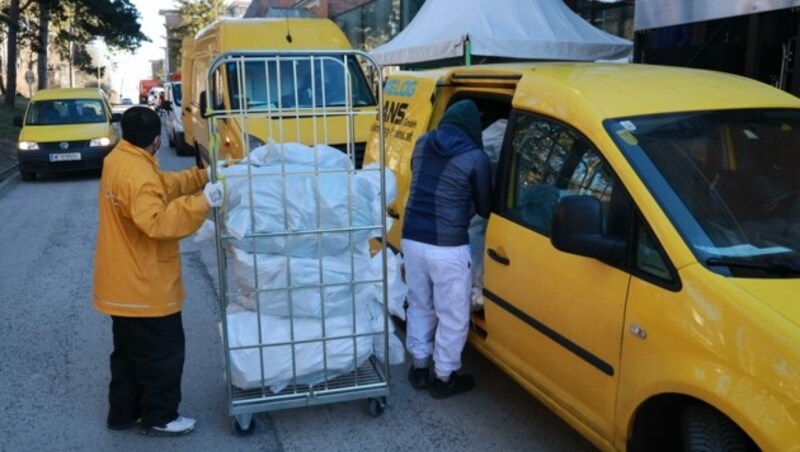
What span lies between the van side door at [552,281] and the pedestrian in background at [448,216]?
0.14 meters

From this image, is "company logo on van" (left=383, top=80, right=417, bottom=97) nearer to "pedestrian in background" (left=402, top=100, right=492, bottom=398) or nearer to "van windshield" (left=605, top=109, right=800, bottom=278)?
"pedestrian in background" (left=402, top=100, right=492, bottom=398)

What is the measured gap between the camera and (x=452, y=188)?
3934 millimetres

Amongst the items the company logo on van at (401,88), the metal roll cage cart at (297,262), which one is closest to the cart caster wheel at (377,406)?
the metal roll cage cart at (297,262)

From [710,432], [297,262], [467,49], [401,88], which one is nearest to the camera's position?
[710,432]

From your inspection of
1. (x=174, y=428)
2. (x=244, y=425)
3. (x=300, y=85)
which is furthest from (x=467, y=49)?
(x=174, y=428)

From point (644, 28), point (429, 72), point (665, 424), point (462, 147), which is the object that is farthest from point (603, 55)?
point (665, 424)

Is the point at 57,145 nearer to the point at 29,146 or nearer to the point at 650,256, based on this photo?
the point at 29,146

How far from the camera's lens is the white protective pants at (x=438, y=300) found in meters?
3.95

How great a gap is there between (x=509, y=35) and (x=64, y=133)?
369 inches

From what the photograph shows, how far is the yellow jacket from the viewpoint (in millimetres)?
3336

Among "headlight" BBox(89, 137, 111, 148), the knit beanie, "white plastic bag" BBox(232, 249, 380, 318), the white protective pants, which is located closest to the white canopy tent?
the knit beanie

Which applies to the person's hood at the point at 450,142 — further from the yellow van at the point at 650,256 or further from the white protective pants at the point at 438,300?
the white protective pants at the point at 438,300

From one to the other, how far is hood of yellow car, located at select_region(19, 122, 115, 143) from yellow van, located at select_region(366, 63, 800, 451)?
1163cm

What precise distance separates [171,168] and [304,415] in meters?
12.2
